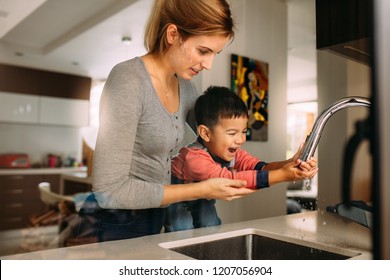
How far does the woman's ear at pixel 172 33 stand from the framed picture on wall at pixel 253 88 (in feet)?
0.66

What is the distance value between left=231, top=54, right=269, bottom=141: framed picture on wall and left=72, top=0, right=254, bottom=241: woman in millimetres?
104

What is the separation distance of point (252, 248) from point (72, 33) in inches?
31.1

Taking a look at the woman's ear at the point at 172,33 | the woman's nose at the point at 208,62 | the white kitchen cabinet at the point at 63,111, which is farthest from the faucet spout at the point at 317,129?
the white kitchen cabinet at the point at 63,111

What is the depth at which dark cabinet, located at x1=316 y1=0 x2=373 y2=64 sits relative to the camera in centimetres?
107

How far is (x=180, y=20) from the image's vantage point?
1.04 metres

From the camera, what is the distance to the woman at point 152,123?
962mm

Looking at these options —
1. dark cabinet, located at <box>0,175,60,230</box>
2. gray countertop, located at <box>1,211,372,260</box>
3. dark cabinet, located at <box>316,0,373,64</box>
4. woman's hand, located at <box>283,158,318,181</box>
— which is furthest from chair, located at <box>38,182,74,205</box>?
dark cabinet, located at <box>316,0,373,64</box>

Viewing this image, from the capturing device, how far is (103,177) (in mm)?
955

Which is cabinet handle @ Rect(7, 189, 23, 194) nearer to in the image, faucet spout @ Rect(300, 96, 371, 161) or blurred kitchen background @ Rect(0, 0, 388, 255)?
blurred kitchen background @ Rect(0, 0, 388, 255)

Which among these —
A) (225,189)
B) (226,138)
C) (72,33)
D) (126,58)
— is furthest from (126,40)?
(225,189)

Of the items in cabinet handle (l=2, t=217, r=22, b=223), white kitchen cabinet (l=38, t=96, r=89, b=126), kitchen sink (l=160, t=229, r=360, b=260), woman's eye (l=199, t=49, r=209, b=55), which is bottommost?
kitchen sink (l=160, t=229, r=360, b=260)

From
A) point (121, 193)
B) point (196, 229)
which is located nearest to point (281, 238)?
point (196, 229)

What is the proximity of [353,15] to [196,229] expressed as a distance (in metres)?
0.76
